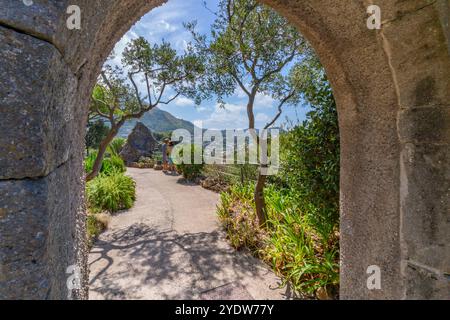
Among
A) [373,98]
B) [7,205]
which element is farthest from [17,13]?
[373,98]

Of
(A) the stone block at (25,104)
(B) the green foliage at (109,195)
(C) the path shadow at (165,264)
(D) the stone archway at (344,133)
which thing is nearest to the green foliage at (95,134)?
(B) the green foliage at (109,195)

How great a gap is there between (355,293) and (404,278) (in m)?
0.38

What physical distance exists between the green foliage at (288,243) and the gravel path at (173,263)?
0.21 m

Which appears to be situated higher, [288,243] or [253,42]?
[253,42]

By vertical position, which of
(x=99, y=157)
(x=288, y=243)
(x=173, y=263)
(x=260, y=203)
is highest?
(x=99, y=157)

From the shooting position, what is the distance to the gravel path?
9.09 feet

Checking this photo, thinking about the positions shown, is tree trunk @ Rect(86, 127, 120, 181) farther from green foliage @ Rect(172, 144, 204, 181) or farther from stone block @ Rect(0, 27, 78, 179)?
green foliage @ Rect(172, 144, 204, 181)

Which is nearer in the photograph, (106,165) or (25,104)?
(25,104)

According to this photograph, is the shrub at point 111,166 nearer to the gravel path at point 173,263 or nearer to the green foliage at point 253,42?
the gravel path at point 173,263

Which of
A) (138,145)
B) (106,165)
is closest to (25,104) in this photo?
(106,165)

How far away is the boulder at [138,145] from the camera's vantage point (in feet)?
55.1

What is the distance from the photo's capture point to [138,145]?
57.7 feet

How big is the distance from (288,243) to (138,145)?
16527 millimetres

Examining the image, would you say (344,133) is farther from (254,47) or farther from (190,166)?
(190,166)
